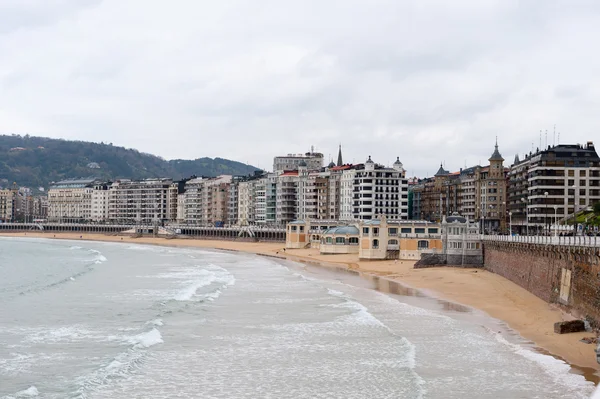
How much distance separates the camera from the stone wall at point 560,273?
1399 inches

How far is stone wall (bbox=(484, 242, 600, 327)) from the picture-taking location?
3553 centimetres

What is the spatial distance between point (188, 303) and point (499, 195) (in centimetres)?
9465

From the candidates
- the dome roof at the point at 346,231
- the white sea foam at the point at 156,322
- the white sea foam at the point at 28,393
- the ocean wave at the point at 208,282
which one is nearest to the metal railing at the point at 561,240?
the white sea foam at the point at 156,322

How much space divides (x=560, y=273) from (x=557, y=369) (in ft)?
46.8

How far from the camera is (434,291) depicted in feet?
192

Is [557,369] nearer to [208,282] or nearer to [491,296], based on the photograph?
[491,296]

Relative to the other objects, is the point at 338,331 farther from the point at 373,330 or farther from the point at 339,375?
the point at 339,375

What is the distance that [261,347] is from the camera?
34250 millimetres

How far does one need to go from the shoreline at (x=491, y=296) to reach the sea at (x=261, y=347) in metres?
0.94

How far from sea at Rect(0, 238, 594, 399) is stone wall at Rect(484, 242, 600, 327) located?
3.67m

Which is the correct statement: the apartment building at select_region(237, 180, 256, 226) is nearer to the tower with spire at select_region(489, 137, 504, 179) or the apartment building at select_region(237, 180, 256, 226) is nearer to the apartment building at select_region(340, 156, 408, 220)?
the apartment building at select_region(340, 156, 408, 220)

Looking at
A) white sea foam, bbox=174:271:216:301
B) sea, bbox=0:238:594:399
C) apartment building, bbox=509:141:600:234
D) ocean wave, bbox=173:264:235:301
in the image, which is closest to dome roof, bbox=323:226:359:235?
ocean wave, bbox=173:264:235:301

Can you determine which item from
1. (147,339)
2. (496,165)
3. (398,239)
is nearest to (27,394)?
(147,339)

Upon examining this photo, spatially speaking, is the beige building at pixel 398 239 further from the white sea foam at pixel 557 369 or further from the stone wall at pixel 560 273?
the white sea foam at pixel 557 369
